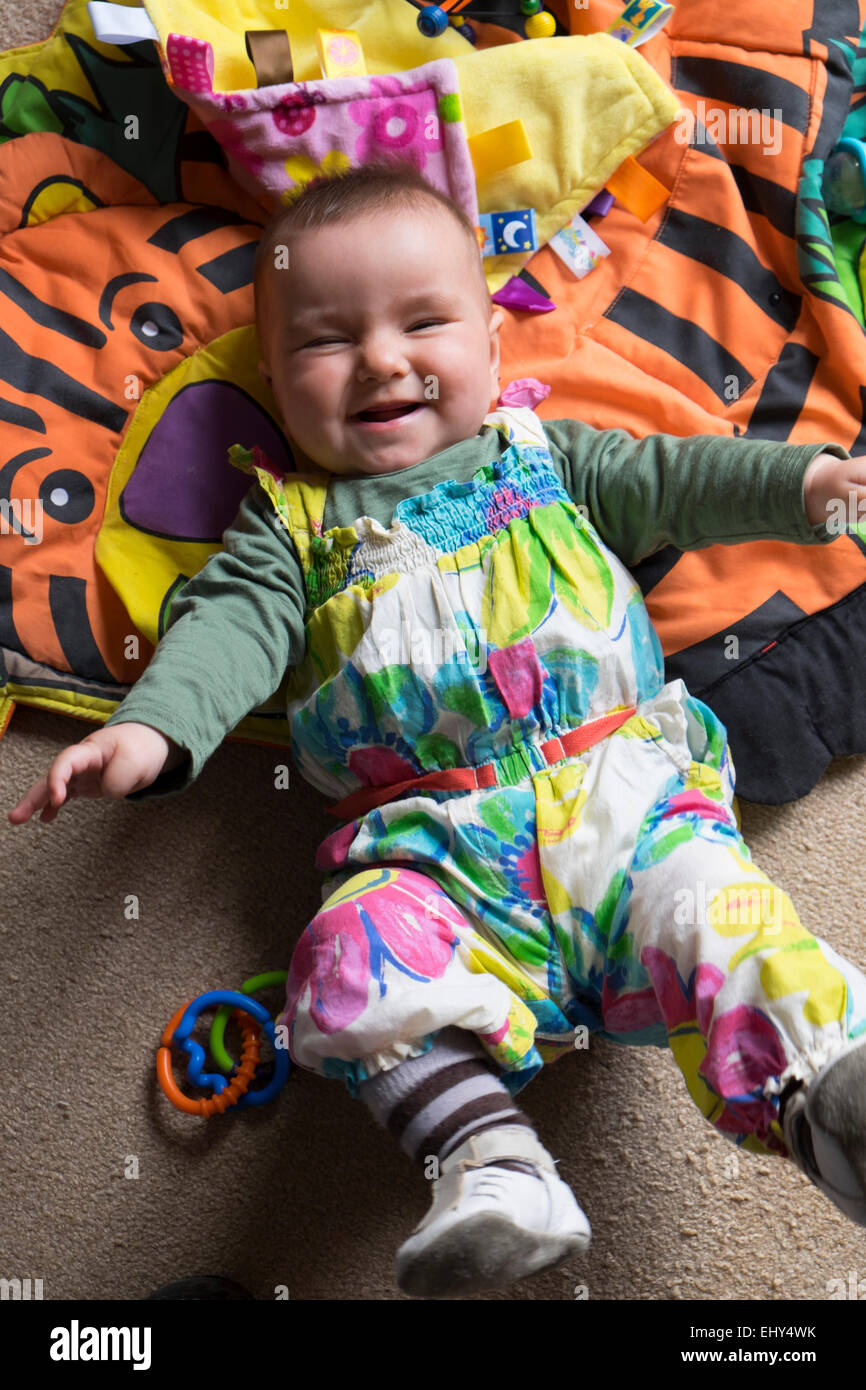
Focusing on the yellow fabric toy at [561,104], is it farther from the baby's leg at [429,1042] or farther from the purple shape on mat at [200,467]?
the baby's leg at [429,1042]

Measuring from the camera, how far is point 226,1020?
101 centimetres

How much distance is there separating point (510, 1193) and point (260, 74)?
3.10 feet

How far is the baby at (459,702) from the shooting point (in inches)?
30.7

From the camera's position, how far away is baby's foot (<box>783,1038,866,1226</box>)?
2.15 feet

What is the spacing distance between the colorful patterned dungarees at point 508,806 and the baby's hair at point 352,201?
17cm

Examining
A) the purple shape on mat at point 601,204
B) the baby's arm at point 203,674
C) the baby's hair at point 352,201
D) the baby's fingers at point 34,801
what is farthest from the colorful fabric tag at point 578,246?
the baby's fingers at point 34,801

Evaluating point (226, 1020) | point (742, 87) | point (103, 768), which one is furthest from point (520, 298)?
point (226, 1020)

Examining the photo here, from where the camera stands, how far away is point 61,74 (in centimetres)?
107

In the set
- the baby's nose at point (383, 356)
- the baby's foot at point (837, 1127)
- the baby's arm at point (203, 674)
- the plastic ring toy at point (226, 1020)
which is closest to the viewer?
the baby's foot at point (837, 1127)

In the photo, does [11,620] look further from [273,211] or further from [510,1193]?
[510,1193]

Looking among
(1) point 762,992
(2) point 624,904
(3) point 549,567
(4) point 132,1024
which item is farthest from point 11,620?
(1) point 762,992

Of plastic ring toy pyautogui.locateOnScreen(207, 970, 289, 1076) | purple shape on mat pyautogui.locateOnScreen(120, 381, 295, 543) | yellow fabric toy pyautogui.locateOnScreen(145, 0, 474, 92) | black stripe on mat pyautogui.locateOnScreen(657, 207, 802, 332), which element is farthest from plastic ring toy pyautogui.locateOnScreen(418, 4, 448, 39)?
plastic ring toy pyautogui.locateOnScreen(207, 970, 289, 1076)

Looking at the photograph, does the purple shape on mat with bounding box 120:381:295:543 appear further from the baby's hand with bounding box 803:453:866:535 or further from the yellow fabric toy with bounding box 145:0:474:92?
the baby's hand with bounding box 803:453:866:535

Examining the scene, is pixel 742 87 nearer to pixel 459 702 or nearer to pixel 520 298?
pixel 520 298
